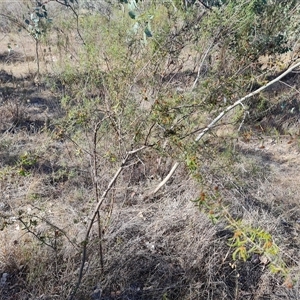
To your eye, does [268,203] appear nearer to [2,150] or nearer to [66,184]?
[66,184]

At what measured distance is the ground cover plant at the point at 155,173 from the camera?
2.14 metres

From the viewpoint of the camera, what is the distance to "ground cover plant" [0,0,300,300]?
2141mm

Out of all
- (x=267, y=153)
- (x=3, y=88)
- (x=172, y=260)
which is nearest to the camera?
(x=172, y=260)

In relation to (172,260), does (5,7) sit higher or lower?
higher

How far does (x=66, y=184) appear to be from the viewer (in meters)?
3.17

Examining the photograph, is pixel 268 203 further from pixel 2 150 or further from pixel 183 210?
pixel 2 150

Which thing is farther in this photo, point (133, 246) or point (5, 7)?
point (5, 7)

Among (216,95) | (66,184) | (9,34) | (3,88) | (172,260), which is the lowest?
(172,260)

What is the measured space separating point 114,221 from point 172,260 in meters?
0.48

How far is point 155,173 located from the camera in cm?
326

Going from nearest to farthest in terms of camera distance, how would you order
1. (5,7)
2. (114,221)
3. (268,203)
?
(114,221) < (268,203) < (5,7)

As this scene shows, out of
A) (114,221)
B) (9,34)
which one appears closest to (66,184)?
(114,221)

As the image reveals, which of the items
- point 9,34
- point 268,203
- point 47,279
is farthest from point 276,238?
point 9,34

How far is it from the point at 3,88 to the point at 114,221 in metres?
3.29
